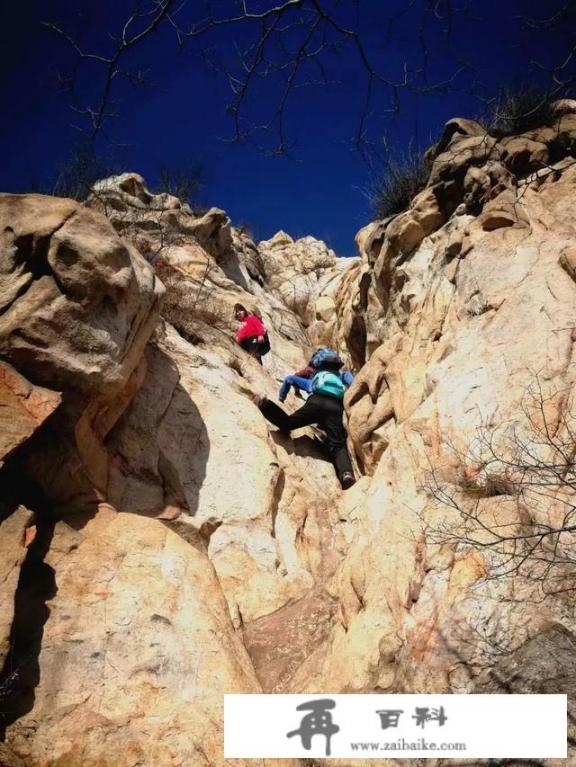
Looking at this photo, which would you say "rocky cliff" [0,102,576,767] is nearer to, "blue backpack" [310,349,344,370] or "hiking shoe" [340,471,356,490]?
"hiking shoe" [340,471,356,490]

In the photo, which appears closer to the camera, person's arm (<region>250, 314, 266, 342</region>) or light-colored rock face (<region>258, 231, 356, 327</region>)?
person's arm (<region>250, 314, 266, 342</region>)

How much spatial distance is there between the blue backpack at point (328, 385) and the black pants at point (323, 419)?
0.30ft

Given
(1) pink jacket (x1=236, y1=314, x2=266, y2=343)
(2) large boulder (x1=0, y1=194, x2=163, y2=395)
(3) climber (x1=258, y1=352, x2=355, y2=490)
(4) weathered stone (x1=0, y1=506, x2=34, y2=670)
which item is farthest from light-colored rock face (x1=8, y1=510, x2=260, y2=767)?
(1) pink jacket (x1=236, y1=314, x2=266, y2=343)

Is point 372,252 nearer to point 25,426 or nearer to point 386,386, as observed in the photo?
point 386,386

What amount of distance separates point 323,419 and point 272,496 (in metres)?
1.96

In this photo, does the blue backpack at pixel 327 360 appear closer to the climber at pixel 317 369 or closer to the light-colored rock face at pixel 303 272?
the climber at pixel 317 369

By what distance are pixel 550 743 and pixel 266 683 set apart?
2.08m

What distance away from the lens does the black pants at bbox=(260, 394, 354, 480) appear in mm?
7230

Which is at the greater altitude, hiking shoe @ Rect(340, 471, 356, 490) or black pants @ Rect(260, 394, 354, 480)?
black pants @ Rect(260, 394, 354, 480)

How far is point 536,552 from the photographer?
126 inches

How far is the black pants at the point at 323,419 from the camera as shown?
723cm

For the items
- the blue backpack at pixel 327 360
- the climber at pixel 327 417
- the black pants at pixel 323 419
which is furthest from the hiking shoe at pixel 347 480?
the blue backpack at pixel 327 360

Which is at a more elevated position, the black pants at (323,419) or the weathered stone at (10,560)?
the black pants at (323,419)

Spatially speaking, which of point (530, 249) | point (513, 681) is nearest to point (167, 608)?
point (513, 681)
